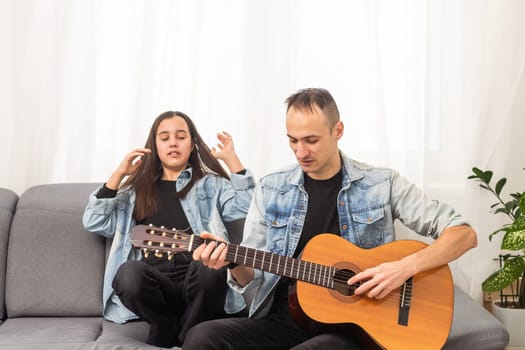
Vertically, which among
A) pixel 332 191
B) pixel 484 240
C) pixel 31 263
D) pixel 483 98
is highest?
pixel 483 98

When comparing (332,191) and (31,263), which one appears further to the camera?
(31,263)

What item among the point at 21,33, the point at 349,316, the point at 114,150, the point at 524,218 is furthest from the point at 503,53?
the point at 21,33

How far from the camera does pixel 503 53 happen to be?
2770mm

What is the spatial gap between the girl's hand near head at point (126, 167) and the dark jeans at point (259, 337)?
2.38ft

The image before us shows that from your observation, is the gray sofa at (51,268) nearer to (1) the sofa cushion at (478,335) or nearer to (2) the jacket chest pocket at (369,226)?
(1) the sofa cushion at (478,335)

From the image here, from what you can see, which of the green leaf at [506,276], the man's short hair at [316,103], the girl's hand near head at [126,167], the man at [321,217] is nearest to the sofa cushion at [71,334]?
the man at [321,217]

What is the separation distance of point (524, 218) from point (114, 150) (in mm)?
1623

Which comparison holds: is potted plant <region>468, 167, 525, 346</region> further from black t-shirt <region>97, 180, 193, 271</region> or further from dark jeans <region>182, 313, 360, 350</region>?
black t-shirt <region>97, 180, 193, 271</region>

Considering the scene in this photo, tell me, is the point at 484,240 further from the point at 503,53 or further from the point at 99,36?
the point at 99,36

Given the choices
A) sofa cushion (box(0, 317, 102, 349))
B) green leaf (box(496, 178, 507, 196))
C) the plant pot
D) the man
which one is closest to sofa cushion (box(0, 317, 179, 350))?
sofa cushion (box(0, 317, 102, 349))

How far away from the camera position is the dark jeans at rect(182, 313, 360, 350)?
188 centimetres

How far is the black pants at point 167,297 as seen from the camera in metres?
2.20

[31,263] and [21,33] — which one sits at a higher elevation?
[21,33]

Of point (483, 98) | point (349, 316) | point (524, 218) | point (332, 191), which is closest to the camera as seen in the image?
point (349, 316)
